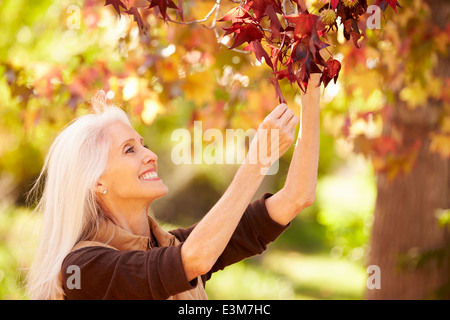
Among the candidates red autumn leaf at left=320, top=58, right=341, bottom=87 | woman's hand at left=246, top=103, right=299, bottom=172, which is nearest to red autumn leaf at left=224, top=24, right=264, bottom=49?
red autumn leaf at left=320, top=58, right=341, bottom=87

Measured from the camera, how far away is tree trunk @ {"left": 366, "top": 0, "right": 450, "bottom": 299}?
4656 mm

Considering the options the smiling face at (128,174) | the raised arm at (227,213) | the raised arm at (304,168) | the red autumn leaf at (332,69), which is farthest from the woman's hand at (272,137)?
the smiling face at (128,174)

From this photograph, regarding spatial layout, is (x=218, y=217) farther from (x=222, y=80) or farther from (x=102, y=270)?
(x=222, y=80)

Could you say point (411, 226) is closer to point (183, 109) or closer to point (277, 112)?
point (277, 112)

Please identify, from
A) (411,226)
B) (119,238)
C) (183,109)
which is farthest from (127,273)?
(183,109)

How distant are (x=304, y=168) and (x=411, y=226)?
10.2 feet

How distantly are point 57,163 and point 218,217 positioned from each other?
713 mm

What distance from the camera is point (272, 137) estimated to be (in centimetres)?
175

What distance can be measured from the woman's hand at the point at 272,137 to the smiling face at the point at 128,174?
461 mm

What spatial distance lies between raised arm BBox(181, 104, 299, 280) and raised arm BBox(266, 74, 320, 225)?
136mm

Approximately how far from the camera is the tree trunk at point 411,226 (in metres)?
4.66

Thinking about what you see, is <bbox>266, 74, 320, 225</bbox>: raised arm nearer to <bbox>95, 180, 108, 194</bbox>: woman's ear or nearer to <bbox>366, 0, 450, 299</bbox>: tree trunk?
<bbox>95, 180, 108, 194</bbox>: woman's ear

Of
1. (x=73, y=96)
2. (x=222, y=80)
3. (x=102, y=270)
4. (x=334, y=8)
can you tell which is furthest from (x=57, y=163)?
(x=222, y=80)
